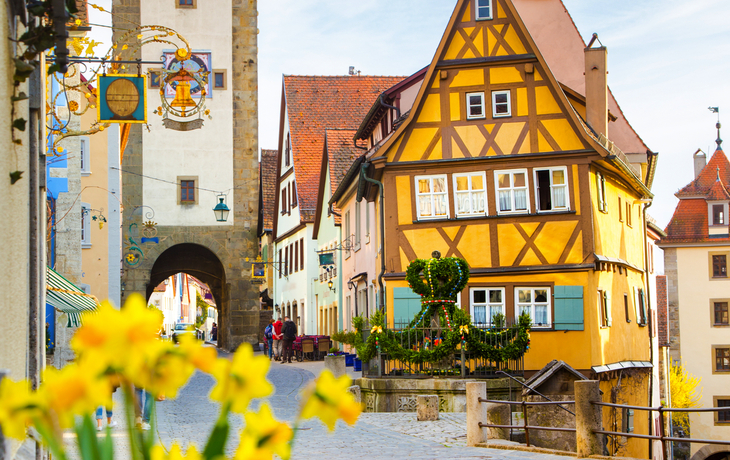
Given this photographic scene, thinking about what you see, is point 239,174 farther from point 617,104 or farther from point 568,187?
point 568,187

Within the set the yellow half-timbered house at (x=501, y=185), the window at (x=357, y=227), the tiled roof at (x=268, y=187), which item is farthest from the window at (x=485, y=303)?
the tiled roof at (x=268, y=187)

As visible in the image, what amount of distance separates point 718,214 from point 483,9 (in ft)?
96.8

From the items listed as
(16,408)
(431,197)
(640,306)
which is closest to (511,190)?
(431,197)

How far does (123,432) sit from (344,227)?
1792cm

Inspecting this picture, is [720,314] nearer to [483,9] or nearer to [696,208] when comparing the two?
[696,208]

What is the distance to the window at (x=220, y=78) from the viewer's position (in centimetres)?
3553

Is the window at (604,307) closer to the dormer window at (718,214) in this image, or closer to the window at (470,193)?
the window at (470,193)

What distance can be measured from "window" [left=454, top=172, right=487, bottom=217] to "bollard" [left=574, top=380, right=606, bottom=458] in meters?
9.44

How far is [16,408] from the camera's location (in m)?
1.42

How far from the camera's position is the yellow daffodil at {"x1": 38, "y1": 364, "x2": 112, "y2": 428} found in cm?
134

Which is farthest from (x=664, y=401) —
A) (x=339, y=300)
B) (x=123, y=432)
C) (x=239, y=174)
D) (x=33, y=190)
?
(x=33, y=190)

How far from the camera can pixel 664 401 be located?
32594mm

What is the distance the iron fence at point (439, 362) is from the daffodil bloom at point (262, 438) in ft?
47.1

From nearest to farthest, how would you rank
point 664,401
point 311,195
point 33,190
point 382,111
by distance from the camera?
point 33,190
point 382,111
point 664,401
point 311,195
